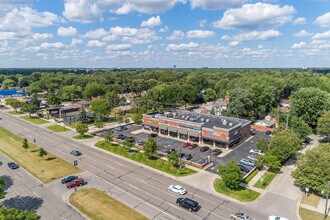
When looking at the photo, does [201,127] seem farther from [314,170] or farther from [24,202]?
[24,202]

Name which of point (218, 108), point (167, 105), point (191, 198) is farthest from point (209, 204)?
point (167, 105)

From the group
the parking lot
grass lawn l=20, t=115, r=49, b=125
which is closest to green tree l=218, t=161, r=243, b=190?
the parking lot

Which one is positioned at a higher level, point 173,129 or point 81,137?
point 173,129

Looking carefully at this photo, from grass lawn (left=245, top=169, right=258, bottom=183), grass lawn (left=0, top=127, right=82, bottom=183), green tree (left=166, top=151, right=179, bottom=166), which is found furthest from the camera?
green tree (left=166, top=151, right=179, bottom=166)

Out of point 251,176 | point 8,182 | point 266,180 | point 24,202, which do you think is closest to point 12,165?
point 8,182

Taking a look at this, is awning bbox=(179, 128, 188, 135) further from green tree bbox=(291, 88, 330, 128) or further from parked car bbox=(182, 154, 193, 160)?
green tree bbox=(291, 88, 330, 128)

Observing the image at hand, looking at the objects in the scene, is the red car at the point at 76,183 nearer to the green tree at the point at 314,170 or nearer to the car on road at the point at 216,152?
the car on road at the point at 216,152
